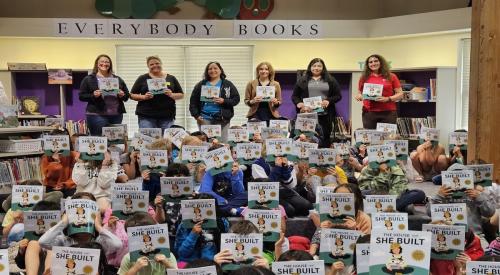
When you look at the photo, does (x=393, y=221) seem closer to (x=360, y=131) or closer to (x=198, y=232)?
(x=198, y=232)

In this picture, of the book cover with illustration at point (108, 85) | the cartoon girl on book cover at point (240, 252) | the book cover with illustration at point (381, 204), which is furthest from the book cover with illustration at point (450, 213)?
the book cover with illustration at point (108, 85)

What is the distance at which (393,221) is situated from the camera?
324cm

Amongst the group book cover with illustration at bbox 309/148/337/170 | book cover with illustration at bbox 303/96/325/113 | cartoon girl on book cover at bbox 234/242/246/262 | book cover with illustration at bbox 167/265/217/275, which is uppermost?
book cover with illustration at bbox 303/96/325/113

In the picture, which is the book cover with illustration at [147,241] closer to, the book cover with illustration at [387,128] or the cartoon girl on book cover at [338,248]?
the cartoon girl on book cover at [338,248]

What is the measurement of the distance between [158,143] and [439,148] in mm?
2903

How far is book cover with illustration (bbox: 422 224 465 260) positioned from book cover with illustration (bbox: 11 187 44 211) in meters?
2.34

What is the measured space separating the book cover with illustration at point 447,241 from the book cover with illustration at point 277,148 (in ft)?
7.00

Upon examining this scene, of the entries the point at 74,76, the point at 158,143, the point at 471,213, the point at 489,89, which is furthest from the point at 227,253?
the point at 74,76

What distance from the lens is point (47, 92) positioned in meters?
10.2

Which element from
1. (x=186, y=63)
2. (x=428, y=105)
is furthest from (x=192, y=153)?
(x=186, y=63)

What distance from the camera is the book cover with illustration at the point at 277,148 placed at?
5.14m

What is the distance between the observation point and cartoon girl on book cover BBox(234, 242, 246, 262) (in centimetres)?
306

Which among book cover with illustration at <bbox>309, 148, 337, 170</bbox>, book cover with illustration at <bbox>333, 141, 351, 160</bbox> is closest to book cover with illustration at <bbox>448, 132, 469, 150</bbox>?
book cover with illustration at <bbox>333, 141, 351, 160</bbox>

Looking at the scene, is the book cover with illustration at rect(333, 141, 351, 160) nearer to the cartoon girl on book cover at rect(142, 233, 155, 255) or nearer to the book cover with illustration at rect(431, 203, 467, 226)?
the book cover with illustration at rect(431, 203, 467, 226)
